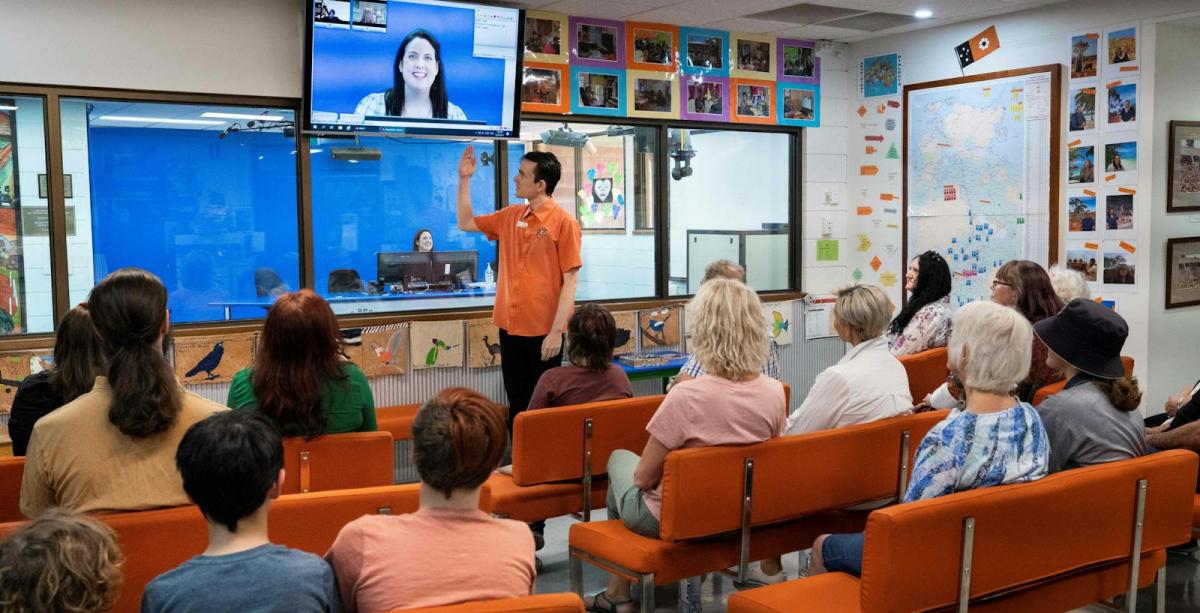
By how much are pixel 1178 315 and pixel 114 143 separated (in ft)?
19.9

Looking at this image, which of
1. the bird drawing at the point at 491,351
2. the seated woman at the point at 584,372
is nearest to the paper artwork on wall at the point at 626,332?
the bird drawing at the point at 491,351

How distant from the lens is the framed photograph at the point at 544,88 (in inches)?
246

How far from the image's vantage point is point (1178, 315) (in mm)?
6223

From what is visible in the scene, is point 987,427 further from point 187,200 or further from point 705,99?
point 705,99

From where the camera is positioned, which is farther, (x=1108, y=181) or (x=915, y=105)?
(x=915, y=105)

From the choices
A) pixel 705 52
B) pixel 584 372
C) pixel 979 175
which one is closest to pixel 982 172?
pixel 979 175

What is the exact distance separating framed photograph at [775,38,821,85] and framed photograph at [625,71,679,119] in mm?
905

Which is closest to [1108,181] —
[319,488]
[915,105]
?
[915,105]

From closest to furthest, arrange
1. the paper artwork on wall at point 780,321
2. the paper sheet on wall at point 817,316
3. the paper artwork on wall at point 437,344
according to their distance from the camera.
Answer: the paper artwork on wall at point 437,344, the paper artwork on wall at point 780,321, the paper sheet on wall at point 817,316

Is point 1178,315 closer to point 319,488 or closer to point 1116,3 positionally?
point 1116,3

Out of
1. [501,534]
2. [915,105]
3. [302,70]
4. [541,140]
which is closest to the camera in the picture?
[501,534]

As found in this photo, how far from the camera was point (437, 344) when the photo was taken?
6.10 meters

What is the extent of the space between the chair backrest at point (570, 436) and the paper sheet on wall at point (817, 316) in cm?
400

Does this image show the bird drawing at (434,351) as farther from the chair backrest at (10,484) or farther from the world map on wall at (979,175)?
the world map on wall at (979,175)
